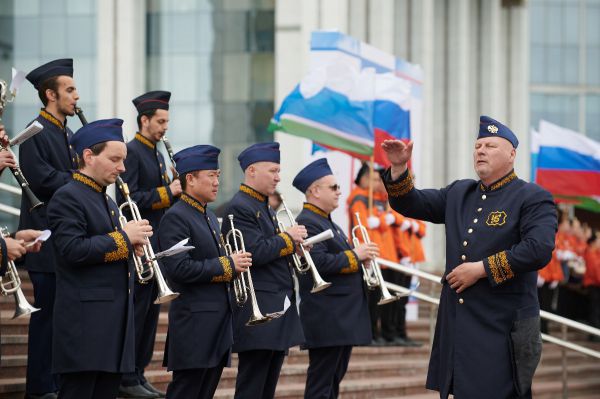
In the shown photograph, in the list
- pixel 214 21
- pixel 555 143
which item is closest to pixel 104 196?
pixel 555 143

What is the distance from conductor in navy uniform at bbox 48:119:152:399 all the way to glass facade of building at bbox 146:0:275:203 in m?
13.9

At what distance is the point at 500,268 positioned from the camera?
6.82 m

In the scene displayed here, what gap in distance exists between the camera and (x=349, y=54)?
14523 mm

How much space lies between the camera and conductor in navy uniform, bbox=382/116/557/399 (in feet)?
22.6

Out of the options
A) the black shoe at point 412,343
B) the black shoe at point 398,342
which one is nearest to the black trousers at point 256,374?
the black shoe at point 398,342

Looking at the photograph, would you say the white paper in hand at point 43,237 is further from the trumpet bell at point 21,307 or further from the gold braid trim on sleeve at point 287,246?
the gold braid trim on sleeve at point 287,246

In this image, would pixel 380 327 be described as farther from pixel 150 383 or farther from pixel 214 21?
pixel 214 21

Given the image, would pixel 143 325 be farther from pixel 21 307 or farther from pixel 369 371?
pixel 369 371

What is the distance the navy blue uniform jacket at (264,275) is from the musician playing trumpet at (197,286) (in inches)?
15.4

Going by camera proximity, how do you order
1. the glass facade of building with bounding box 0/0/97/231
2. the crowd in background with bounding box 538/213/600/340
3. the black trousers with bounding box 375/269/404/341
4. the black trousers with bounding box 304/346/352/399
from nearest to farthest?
the black trousers with bounding box 304/346/352/399, the black trousers with bounding box 375/269/404/341, the crowd in background with bounding box 538/213/600/340, the glass facade of building with bounding box 0/0/97/231

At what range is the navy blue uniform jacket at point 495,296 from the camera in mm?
6875

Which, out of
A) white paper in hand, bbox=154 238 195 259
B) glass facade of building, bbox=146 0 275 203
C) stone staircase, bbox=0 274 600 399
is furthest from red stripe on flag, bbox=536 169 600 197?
white paper in hand, bbox=154 238 195 259

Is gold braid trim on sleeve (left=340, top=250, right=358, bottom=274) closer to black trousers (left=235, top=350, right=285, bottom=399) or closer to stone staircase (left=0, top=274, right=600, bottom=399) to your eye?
black trousers (left=235, top=350, right=285, bottom=399)

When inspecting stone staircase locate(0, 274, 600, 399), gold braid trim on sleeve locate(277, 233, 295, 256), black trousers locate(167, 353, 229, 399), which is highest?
gold braid trim on sleeve locate(277, 233, 295, 256)
